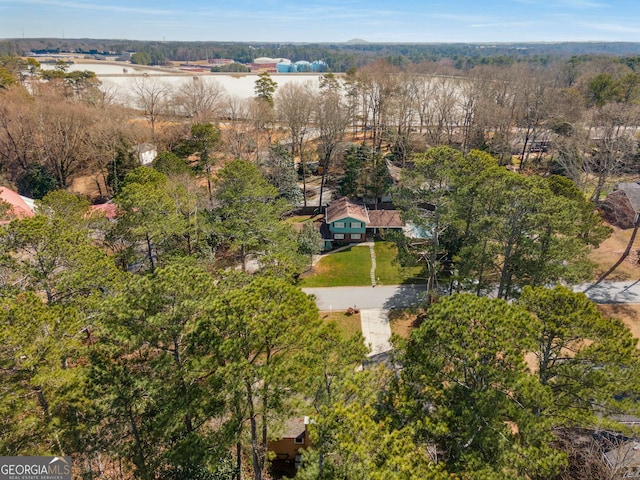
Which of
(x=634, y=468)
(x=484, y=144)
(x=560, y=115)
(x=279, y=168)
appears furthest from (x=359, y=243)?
(x=560, y=115)

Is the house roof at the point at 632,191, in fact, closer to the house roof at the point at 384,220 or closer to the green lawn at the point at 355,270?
the house roof at the point at 384,220

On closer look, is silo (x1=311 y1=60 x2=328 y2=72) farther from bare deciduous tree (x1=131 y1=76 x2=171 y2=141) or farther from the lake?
bare deciduous tree (x1=131 y1=76 x2=171 y2=141)

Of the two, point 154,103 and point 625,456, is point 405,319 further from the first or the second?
point 154,103

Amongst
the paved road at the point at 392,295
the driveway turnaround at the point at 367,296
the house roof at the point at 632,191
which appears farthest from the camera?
the house roof at the point at 632,191

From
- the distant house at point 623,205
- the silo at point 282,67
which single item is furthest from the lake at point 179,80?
the silo at point 282,67

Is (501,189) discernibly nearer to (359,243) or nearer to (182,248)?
(359,243)

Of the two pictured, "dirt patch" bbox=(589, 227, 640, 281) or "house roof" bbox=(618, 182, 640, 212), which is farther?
"house roof" bbox=(618, 182, 640, 212)

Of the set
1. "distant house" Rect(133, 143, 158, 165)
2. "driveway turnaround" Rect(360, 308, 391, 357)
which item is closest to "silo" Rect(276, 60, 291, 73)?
"distant house" Rect(133, 143, 158, 165)
